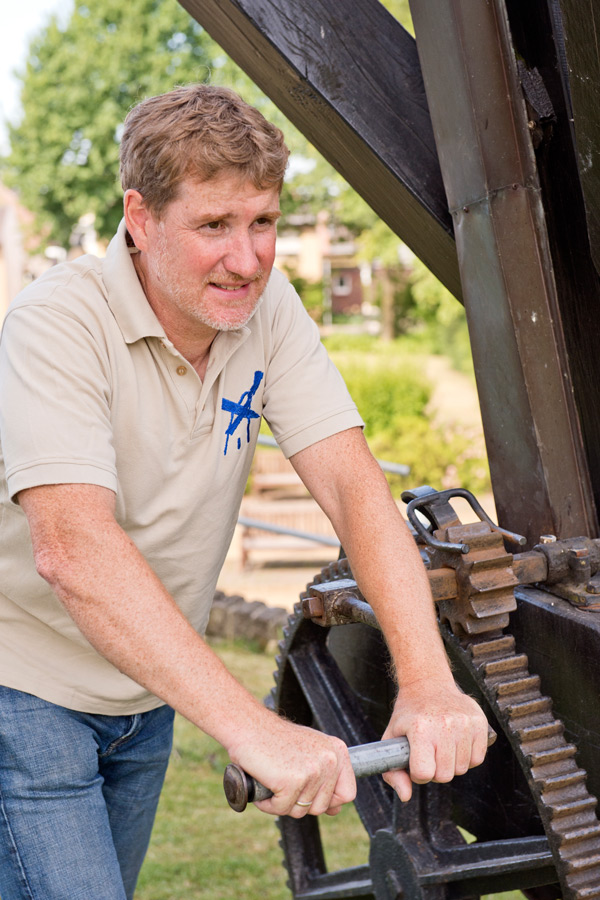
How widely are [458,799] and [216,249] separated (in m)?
1.41

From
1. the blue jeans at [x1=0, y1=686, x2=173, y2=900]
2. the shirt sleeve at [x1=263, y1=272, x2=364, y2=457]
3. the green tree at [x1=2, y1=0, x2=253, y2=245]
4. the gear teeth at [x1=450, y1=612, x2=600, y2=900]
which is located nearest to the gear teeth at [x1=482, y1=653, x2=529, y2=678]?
the gear teeth at [x1=450, y1=612, x2=600, y2=900]

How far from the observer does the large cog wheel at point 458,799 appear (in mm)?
1757

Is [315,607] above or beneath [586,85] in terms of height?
beneath

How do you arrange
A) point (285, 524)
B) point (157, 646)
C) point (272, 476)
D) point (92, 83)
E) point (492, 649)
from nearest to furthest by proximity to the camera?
point (157, 646) < point (492, 649) < point (285, 524) < point (272, 476) < point (92, 83)

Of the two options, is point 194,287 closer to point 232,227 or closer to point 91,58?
point 232,227

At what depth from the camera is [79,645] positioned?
2082 mm

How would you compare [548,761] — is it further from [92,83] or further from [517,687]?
[92,83]

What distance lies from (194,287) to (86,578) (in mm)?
601

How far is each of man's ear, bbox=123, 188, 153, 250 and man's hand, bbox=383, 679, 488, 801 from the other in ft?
3.26

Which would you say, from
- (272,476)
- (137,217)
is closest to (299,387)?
(137,217)

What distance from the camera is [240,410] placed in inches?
85.4

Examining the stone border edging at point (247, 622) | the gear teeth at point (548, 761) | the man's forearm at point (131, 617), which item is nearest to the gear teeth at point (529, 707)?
the gear teeth at point (548, 761)

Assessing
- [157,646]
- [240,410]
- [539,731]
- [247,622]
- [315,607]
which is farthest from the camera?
[247,622]

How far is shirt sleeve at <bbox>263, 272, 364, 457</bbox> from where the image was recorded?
2.14 meters
